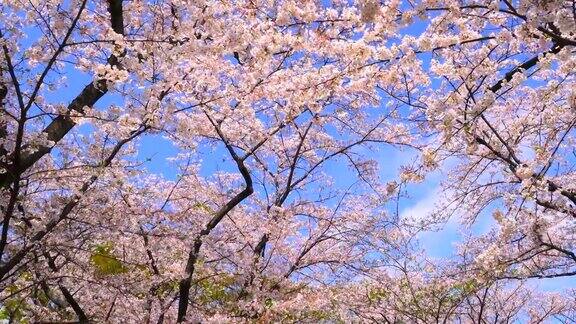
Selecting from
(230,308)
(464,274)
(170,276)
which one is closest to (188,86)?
(170,276)

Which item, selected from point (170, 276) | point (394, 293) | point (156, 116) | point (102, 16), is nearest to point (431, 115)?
point (156, 116)

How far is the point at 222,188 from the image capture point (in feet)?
42.6

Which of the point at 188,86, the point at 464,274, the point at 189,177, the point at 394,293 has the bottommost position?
the point at 464,274

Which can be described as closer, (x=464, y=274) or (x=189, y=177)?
(x=464, y=274)

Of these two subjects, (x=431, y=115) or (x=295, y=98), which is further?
(x=295, y=98)

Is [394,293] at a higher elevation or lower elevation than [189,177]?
lower

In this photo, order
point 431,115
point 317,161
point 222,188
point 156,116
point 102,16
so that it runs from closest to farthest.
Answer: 1. point 431,115
2. point 156,116
3. point 102,16
4. point 317,161
5. point 222,188

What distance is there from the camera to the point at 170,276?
9.05 metres

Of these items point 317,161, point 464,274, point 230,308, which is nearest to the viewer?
point 464,274

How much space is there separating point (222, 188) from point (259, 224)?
2.14 m

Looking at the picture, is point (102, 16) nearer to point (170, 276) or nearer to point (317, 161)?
point (170, 276)

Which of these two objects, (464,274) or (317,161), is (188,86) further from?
(464,274)

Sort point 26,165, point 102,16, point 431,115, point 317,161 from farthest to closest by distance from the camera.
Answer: point 317,161
point 102,16
point 26,165
point 431,115

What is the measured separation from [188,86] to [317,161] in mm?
4156
